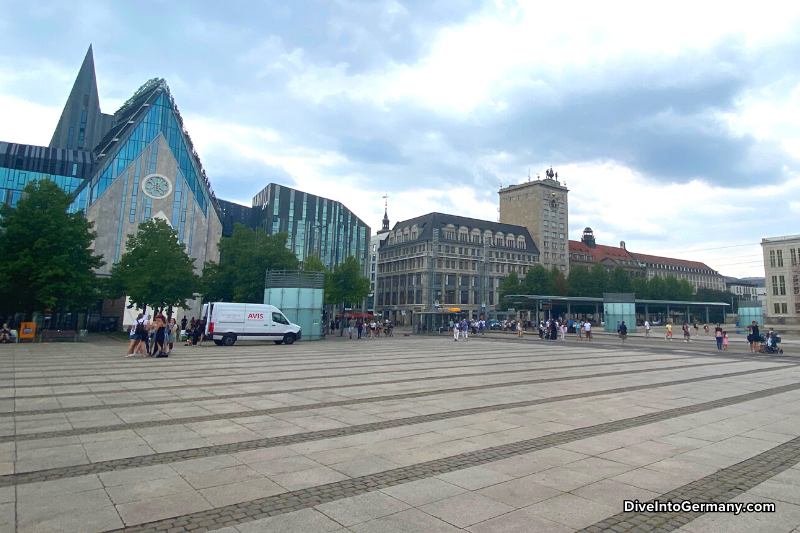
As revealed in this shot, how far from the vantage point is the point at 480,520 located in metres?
4.52

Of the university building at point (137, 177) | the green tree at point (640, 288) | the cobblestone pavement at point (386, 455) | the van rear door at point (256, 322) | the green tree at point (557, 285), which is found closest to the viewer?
the cobblestone pavement at point (386, 455)

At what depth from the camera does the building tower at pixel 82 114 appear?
346 feet

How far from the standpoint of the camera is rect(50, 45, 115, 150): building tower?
10550 cm

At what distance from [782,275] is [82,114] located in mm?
149148

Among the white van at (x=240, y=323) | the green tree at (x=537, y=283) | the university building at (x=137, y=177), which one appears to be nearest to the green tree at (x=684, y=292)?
the green tree at (x=537, y=283)

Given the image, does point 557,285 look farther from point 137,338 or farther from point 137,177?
point 137,338

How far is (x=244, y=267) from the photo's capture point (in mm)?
45625

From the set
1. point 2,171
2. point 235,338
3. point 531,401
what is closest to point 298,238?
point 2,171

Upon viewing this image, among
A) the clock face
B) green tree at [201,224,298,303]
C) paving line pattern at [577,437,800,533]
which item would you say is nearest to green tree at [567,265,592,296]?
green tree at [201,224,298,303]

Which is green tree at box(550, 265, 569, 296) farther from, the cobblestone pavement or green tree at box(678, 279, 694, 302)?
the cobblestone pavement

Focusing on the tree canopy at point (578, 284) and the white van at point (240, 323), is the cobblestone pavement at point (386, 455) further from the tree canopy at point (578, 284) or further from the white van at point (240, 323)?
the tree canopy at point (578, 284)

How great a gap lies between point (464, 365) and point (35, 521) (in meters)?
16.3

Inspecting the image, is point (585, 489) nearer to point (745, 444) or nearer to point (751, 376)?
point (745, 444)

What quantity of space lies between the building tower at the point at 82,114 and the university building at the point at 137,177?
103ft
